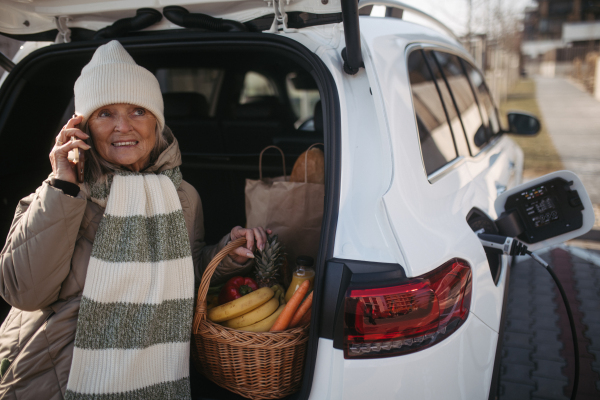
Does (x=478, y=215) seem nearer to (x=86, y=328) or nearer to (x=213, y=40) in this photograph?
(x=213, y=40)

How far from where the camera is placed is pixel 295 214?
1.94 metres

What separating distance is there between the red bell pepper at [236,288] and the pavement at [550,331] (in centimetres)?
166

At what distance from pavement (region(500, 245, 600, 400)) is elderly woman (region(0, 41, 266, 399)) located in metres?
1.98

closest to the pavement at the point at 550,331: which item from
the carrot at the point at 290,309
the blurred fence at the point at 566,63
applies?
the carrot at the point at 290,309

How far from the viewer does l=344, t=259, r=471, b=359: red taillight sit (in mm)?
1261

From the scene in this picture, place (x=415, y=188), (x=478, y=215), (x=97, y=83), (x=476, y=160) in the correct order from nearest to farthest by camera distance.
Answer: (x=415, y=188) < (x=97, y=83) < (x=478, y=215) < (x=476, y=160)

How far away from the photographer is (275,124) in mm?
3297

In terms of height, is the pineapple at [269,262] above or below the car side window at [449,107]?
below

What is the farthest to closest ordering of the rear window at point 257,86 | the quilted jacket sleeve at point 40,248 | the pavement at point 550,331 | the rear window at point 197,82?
the rear window at point 257,86, the rear window at point 197,82, the pavement at point 550,331, the quilted jacket sleeve at point 40,248

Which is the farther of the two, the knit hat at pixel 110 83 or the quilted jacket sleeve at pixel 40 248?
the knit hat at pixel 110 83

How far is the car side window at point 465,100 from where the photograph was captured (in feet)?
8.19

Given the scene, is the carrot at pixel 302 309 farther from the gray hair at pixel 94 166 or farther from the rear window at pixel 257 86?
the rear window at pixel 257 86

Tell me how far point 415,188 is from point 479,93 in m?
2.36

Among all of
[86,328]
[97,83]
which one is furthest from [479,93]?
[86,328]
